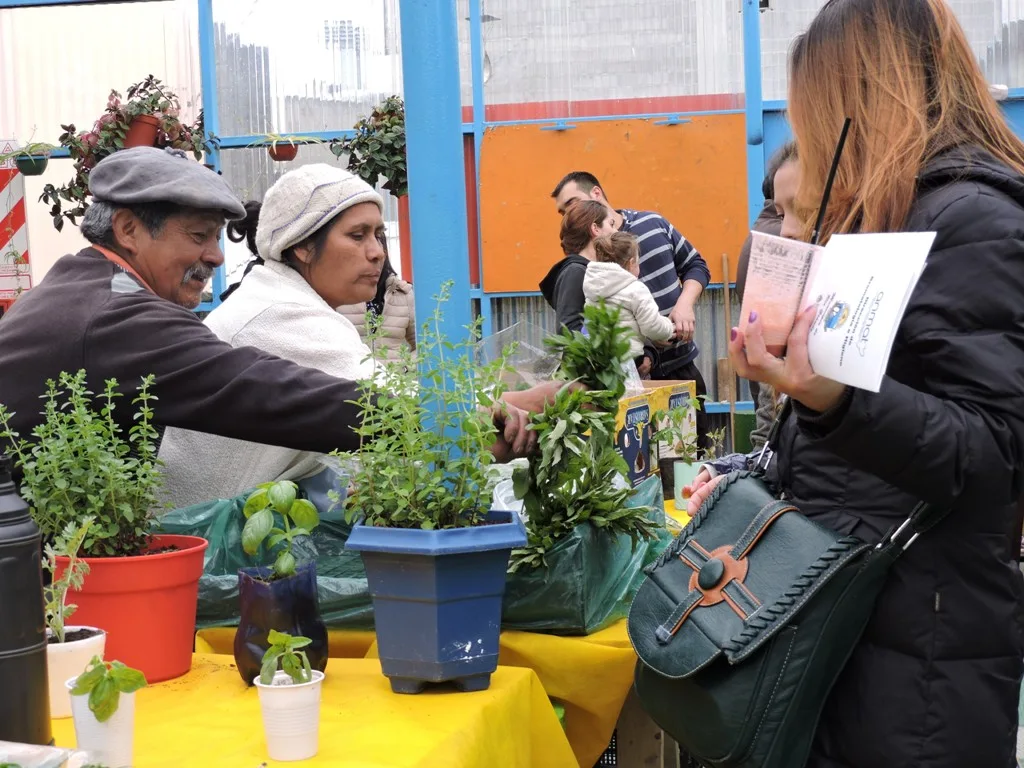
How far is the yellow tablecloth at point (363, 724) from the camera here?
1.56 m

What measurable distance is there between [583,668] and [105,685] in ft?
2.80

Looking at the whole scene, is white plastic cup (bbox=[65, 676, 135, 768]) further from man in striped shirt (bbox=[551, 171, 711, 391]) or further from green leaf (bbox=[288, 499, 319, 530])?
man in striped shirt (bbox=[551, 171, 711, 391])

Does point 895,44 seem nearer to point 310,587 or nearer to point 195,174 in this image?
point 310,587

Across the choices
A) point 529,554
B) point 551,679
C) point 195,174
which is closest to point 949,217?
point 529,554

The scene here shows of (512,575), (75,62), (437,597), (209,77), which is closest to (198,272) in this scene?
(512,575)

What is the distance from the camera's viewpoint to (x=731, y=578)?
165 centimetres

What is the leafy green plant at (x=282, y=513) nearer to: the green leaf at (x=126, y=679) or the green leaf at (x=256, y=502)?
the green leaf at (x=256, y=502)

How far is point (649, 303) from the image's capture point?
4902 mm

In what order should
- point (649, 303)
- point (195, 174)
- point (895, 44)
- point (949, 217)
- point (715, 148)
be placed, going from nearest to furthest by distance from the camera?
1. point (949, 217)
2. point (895, 44)
3. point (195, 174)
4. point (649, 303)
5. point (715, 148)

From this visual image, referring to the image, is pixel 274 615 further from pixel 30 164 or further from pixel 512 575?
pixel 30 164

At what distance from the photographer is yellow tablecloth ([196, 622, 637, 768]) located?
201 cm

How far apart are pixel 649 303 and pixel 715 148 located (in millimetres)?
2355

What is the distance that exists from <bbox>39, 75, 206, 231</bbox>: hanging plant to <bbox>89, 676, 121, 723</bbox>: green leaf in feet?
19.9

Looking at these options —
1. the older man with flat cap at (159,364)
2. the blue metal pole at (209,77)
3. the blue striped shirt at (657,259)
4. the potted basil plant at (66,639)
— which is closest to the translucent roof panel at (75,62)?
the blue metal pole at (209,77)
